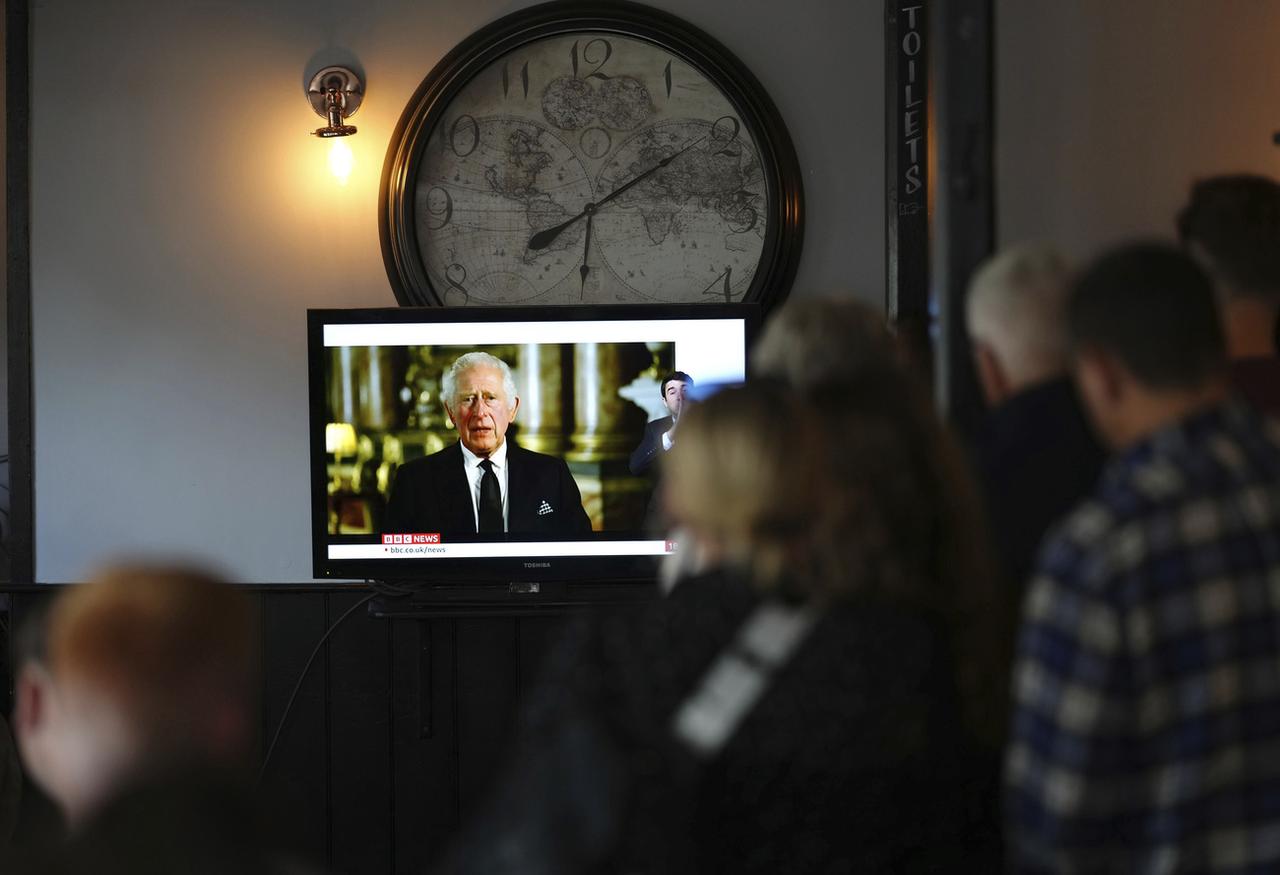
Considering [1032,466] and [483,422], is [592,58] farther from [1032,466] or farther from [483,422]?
[1032,466]

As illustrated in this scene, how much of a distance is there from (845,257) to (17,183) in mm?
2482

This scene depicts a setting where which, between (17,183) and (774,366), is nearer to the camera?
(774,366)

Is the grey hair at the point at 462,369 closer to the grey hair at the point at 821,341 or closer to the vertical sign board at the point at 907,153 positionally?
the vertical sign board at the point at 907,153

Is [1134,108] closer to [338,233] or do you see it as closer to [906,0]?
[906,0]

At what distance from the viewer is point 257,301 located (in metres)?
3.93

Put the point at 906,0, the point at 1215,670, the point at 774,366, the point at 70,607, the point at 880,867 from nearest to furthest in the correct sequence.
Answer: the point at 70,607, the point at 1215,670, the point at 880,867, the point at 774,366, the point at 906,0

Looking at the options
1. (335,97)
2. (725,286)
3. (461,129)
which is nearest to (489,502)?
(725,286)

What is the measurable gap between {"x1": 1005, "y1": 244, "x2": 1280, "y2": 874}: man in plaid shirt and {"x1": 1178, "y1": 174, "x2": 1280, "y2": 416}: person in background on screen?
1.42ft

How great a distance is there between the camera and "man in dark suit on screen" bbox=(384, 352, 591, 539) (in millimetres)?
3559

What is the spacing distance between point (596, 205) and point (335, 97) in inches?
31.9

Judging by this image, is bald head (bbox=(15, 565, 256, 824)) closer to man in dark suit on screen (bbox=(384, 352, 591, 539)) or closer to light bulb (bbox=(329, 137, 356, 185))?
man in dark suit on screen (bbox=(384, 352, 591, 539))

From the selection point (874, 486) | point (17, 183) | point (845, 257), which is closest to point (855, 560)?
point (874, 486)

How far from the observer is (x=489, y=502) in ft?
11.7

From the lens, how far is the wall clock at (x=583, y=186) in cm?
386
